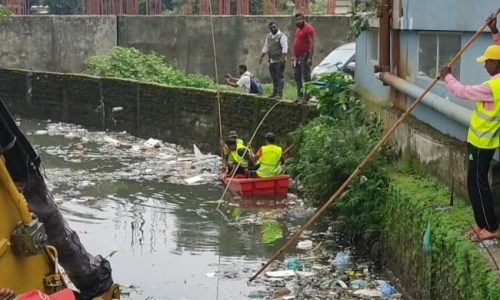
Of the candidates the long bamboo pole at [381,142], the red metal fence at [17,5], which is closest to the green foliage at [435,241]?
the long bamboo pole at [381,142]

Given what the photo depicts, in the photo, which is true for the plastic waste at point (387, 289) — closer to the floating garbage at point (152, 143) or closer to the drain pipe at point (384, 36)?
the drain pipe at point (384, 36)

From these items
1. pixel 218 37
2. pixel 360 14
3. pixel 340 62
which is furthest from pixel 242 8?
pixel 360 14

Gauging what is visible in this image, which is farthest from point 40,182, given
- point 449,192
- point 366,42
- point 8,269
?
point 366,42

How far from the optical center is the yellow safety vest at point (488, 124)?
247 inches

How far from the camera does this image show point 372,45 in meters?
12.4

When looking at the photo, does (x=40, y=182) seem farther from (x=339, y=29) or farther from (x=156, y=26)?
(x=156, y=26)

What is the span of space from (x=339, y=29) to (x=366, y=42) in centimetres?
1193

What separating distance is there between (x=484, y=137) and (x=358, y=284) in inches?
110

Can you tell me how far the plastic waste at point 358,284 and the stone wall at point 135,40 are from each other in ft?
56.0

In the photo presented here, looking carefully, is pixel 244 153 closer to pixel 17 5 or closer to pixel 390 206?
pixel 390 206

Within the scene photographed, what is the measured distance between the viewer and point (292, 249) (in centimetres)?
1008

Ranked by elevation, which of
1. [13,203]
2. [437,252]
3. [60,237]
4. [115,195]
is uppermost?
[13,203]

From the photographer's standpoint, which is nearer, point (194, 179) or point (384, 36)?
point (384, 36)

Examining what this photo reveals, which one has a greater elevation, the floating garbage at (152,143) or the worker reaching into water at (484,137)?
the worker reaching into water at (484,137)
